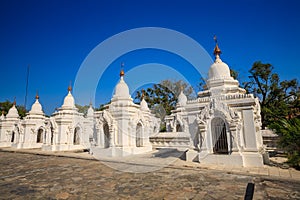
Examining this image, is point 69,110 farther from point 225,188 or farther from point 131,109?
point 225,188

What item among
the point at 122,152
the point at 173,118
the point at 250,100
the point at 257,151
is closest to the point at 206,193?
Result: the point at 257,151

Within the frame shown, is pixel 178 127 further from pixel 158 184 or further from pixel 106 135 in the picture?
pixel 158 184

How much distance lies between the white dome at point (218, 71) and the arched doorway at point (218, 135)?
2617mm

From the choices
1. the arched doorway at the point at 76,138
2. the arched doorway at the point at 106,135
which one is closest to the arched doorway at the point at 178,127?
the arched doorway at the point at 106,135

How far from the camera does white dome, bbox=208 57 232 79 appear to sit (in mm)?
10439

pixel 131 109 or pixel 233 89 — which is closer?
pixel 233 89

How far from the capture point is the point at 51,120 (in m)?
18.2

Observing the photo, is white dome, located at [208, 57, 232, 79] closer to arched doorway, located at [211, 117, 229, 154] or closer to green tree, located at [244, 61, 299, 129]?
arched doorway, located at [211, 117, 229, 154]

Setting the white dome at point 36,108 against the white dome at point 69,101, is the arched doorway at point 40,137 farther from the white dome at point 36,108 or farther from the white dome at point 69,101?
the white dome at point 69,101

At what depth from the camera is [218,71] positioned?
10602 mm

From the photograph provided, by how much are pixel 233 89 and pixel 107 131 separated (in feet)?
29.0

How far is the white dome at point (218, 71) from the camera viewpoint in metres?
10.4

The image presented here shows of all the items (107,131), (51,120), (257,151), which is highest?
(51,120)

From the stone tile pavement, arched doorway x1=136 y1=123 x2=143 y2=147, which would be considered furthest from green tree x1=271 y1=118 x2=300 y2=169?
arched doorway x1=136 y1=123 x2=143 y2=147
